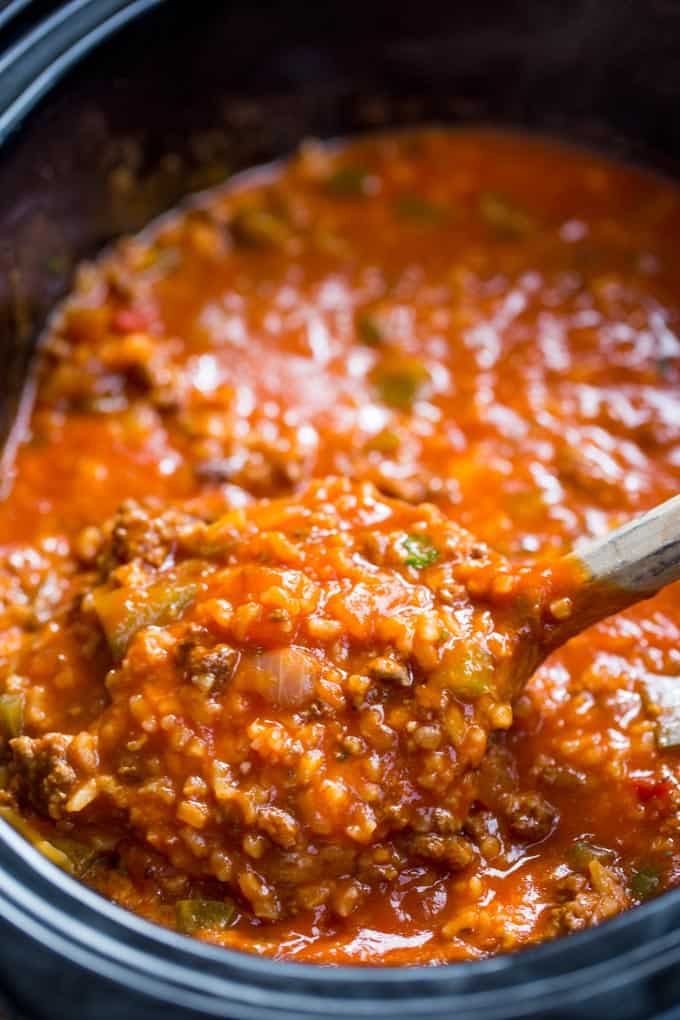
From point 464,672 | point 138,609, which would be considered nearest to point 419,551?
point 464,672

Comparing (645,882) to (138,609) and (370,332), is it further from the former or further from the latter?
(370,332)

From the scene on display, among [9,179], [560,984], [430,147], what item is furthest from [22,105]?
[560,984]

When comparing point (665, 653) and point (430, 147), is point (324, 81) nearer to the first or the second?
point (430, 147)

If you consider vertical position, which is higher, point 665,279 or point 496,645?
point 496,645

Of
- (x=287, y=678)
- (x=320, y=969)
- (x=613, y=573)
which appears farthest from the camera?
(x=613, y=573)

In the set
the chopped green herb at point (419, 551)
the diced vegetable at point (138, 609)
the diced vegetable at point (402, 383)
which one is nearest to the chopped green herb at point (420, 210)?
the diced vegetable at point (402, 383)

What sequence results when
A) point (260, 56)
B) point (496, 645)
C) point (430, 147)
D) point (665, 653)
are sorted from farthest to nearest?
point (430, 147) → point (260, 56) → point (665, 653) → point (496, 645)
